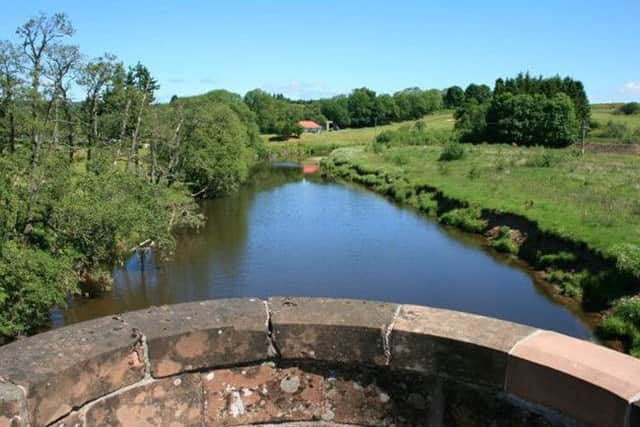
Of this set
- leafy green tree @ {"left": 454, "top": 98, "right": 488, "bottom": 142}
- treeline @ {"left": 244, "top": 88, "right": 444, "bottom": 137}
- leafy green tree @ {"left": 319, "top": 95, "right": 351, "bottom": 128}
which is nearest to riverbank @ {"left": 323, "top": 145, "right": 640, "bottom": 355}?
leafy green tree @ {"left": 454, "top": 98, "right": 488, "bottom": 142}

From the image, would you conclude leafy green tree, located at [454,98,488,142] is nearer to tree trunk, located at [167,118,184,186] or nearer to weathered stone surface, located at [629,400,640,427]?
tree trunk, located at [167,118,184,186]

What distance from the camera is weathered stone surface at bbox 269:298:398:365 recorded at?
2562 mm

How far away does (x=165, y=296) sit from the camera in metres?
20.7

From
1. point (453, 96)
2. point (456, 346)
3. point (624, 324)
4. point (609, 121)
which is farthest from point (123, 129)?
point (453, 96)

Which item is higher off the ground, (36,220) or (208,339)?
(208,339)

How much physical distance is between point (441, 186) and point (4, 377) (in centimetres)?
3733

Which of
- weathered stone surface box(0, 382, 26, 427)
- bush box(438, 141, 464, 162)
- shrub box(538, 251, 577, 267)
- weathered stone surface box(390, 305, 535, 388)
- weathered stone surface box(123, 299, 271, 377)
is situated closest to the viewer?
weathered stone surface box(0, 382, 26, 427)

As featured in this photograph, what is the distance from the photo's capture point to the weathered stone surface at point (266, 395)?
259cm

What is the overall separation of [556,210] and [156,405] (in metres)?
25.7

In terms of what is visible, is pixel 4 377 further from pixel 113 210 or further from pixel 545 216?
pixel 545 216

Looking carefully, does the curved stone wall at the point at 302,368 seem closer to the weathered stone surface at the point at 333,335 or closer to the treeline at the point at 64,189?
the weathered stone surface at the point at 333,335

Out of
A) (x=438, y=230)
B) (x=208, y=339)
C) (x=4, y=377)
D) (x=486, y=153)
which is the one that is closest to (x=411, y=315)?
(x=208, y=339)

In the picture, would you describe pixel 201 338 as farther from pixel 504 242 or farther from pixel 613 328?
pixel 504 242

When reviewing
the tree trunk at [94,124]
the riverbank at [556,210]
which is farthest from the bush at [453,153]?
the tree trunk at [94,124]
